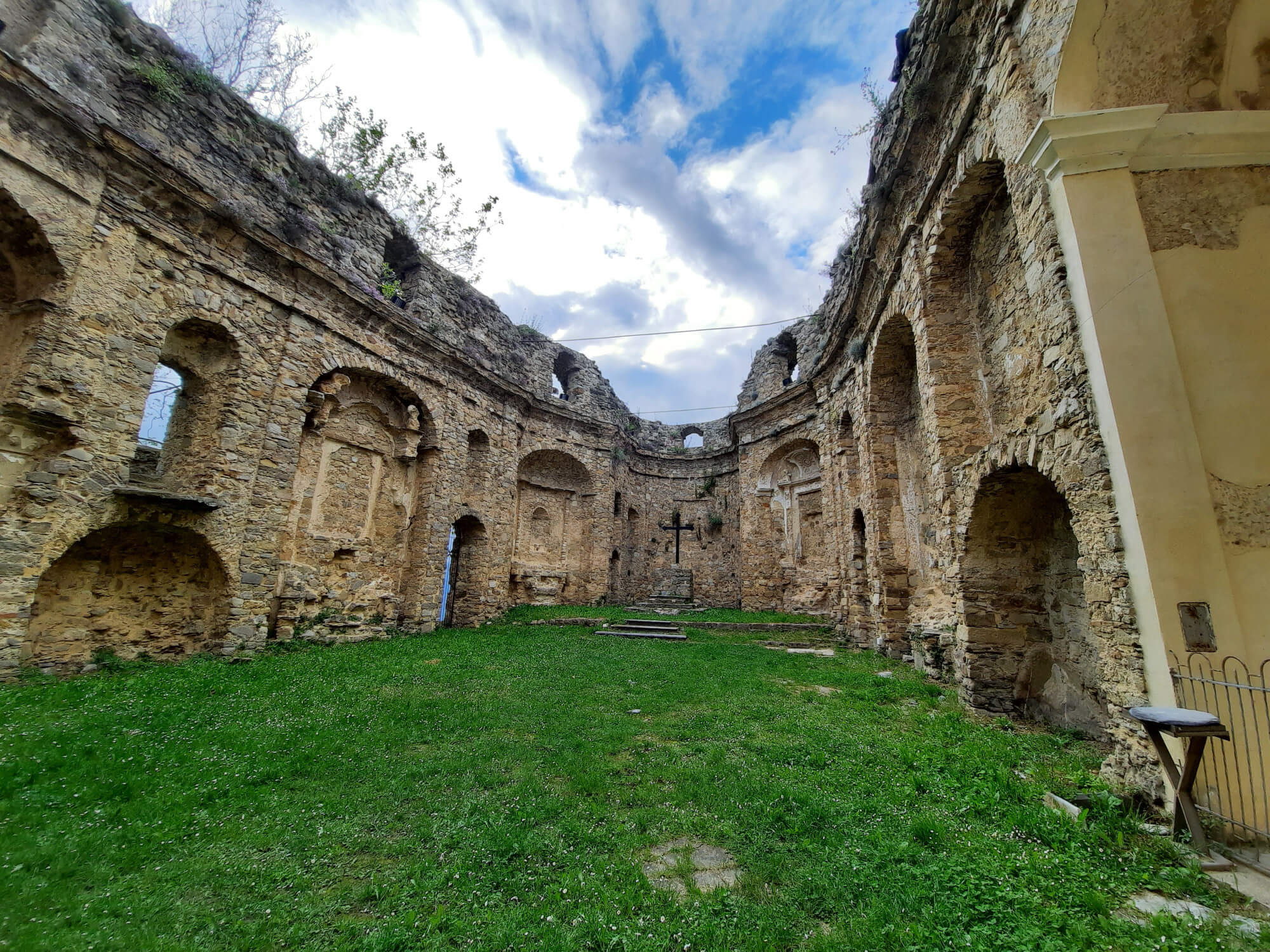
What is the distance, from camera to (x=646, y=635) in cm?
1285

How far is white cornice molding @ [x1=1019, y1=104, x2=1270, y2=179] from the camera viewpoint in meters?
3.88

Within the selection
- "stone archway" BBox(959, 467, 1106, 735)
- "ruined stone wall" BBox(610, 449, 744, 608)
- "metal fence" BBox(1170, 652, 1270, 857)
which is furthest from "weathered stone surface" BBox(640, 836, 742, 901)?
"ruined stone wall" BBox(610, 449, 744, 608)

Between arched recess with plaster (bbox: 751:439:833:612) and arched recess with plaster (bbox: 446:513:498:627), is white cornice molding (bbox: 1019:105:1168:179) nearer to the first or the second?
arched recess with plaster (bbox: 751:439:833:612)

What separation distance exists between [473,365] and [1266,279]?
13.5 metres

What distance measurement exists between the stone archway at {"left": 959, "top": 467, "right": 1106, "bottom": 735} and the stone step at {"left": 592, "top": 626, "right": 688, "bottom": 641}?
23.3ft

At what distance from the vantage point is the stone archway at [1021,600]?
5.45 m

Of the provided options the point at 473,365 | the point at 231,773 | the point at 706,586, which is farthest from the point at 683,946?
the point at 706,586

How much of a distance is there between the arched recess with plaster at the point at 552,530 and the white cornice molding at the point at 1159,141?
46.8ft

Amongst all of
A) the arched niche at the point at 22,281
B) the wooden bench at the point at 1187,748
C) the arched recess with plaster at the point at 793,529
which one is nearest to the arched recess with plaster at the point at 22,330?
the arched niche at the point at 22,281

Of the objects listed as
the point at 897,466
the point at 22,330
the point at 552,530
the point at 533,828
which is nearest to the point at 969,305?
the point at 897,466

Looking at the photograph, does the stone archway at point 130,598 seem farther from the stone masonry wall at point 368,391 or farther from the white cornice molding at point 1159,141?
the white cornice molding at point 1159,141

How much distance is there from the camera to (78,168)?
6.64 m

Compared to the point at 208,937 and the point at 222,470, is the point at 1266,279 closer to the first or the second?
the point at 208,937

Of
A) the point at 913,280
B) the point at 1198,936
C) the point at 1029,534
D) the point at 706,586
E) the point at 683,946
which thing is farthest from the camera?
the point at 706,586
